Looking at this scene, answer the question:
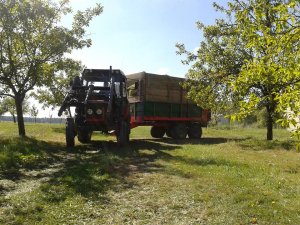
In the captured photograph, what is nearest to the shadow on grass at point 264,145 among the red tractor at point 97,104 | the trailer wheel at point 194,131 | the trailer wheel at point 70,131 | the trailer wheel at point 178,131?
the trailer wheel at point 178,131

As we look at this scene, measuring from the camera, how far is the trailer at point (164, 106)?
2267cm

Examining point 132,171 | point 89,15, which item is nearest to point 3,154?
point 132,171

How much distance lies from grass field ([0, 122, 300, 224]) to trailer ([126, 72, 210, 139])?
842 centimetres

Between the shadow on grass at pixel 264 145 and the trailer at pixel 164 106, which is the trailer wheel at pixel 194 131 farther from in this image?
the shadow on grass at pixel 264 145

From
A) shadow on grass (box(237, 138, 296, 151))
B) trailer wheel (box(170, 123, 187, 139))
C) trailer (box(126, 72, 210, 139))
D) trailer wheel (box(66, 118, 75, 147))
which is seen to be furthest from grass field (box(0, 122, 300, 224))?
trailer wheel (box(170, 123, 187, 139))

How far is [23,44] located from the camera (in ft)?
63.2

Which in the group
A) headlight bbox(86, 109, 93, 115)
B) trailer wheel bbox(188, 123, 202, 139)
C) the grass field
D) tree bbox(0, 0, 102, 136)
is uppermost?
tree bbox(0, 0, 102, 136)

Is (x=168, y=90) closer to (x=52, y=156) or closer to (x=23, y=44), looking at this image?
(x=23, y=44)

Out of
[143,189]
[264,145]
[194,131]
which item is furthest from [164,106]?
[143,189]

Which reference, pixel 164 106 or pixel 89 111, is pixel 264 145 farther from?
pixel 89 111

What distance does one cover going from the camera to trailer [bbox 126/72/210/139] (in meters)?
22.7

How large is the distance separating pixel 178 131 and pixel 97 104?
9420 mm

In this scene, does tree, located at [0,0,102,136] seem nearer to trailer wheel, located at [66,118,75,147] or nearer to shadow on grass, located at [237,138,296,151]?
trailer wheel, located at [66,118,75,147]

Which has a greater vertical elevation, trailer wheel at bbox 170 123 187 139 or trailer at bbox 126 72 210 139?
trailer at bbox 126 72 210 139
